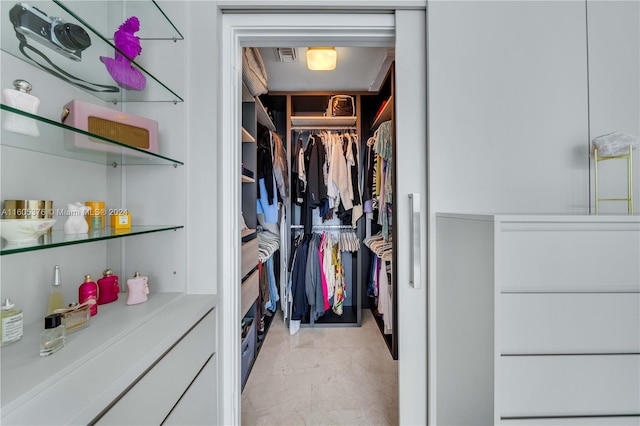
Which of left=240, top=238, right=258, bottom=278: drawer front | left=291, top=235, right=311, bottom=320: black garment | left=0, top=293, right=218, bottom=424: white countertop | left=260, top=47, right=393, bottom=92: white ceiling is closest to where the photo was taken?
left=0, top=293, right=218, bottom=424: white countertop

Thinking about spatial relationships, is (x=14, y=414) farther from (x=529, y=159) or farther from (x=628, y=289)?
(x=529, y=159)

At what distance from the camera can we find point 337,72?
7.76 ft

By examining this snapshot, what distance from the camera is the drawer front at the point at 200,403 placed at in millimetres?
836

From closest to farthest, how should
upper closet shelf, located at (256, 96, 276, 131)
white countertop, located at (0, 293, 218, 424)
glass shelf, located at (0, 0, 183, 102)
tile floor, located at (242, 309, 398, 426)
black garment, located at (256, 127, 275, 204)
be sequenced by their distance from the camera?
1. white countertop, located at (0, 293, 218, 424)
2. glass shelf, located at (0, 0, 183, 102)
3. tile floor, located at (242, 309, 398, 426)
4. upper closet shelf, located at (256, 96, 276, 131)
5. black garment, located at (256, 127, 275, 204)

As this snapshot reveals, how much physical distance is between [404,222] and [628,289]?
27.7 inches

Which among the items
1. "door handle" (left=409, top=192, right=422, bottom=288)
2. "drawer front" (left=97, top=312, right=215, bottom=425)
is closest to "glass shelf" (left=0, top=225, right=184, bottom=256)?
"drawer front" (left=97, top=312, right=215, bottom=425)

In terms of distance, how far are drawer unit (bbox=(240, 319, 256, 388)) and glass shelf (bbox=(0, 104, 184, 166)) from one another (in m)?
1.37

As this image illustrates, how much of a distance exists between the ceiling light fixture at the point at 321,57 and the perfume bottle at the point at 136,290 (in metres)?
1.83

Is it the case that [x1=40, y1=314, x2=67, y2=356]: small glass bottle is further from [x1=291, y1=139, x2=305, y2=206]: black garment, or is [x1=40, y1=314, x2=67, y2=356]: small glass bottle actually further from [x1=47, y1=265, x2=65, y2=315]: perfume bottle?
[x1=291, y1=139, x2=305, y2=206]: black garment

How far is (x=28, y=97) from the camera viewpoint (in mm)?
618

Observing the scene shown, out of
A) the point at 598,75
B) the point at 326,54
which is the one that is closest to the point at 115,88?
the point at 326,54

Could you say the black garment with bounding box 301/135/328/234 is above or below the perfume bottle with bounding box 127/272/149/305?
above

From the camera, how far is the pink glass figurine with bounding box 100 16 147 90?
0.91 m

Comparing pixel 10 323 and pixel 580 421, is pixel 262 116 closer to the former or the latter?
pixel 10 323
